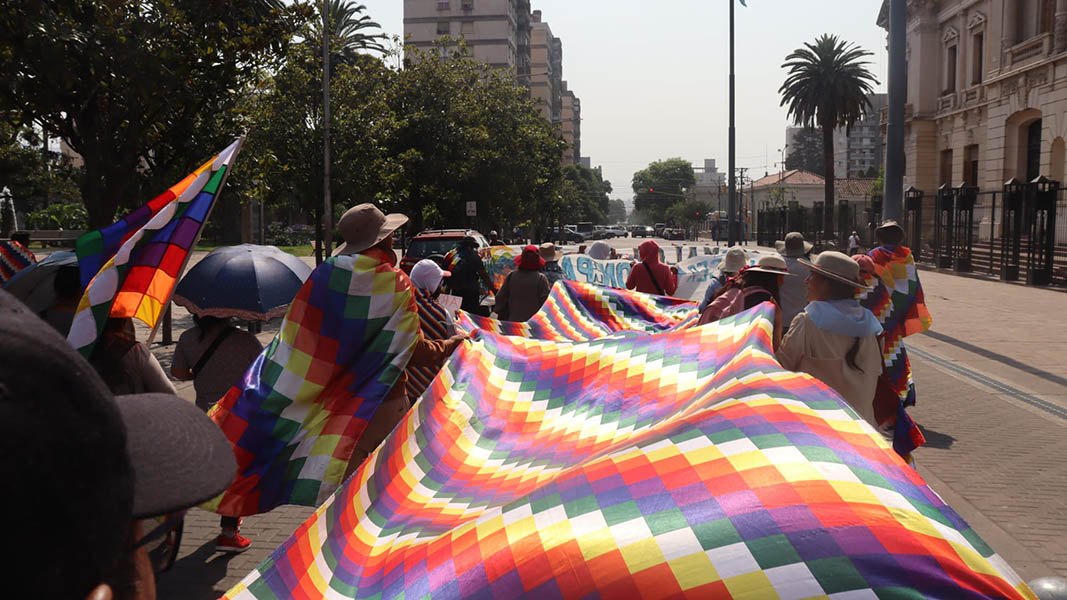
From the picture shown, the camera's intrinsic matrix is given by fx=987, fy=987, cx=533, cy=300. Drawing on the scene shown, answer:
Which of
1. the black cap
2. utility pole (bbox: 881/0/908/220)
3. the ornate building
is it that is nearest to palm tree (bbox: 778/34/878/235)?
the ornate building

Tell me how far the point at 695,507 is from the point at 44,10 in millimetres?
10972

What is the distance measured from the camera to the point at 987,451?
8.05 metres

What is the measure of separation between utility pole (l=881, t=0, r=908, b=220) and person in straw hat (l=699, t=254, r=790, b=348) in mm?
11782

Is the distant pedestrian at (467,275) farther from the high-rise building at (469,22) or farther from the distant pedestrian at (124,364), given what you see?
the high-rise building at (469,22)

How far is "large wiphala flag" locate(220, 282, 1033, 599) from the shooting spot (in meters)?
1.98

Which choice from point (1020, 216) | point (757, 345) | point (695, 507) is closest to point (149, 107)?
point (757, 345)

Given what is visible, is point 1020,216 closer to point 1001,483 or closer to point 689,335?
point 1001,483

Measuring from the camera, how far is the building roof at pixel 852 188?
116 metres

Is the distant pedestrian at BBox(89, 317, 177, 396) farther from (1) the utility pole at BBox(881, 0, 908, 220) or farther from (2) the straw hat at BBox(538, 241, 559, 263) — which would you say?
(1) the utility pole at BBox(881, 0, 908, 220)

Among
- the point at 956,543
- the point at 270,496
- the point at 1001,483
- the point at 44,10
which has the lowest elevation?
the point at 1001,483

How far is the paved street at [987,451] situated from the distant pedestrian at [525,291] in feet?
11.1

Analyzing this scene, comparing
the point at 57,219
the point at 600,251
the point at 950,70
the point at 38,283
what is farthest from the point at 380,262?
the point at 57,219

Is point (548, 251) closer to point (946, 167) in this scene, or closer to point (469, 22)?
point (946, 167)

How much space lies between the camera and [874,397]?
5512mm
